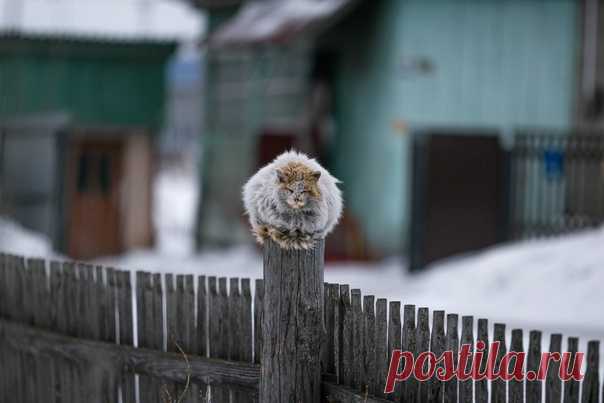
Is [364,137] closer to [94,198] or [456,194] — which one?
[456,194]

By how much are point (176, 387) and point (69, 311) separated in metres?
1.10

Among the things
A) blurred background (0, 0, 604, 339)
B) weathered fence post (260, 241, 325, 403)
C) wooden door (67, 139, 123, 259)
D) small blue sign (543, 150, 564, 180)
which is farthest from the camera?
wooden door (67, 139, 123, 259)

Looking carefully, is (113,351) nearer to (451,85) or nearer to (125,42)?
(451,85)

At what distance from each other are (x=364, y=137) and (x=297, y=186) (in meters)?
11.0

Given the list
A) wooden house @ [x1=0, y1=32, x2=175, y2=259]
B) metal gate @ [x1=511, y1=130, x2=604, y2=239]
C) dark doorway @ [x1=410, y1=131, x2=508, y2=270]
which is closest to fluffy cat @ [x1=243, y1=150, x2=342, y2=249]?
dark doorway @ [x1=410, y1=131, x2=508, y2=270]

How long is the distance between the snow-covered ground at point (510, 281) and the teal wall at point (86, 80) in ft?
11.9

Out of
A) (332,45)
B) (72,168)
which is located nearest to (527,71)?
(332,45)

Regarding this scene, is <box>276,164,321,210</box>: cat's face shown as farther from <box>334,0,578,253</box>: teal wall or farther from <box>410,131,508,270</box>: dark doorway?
<box>334,0,578,253</box>: teal wall

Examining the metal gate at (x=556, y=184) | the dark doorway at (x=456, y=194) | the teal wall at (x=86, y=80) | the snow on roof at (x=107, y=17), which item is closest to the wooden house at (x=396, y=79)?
the dark doorway at (x=456, y=194)

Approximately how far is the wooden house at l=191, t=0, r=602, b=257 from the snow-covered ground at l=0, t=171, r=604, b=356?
131 cm

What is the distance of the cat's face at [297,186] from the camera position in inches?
180

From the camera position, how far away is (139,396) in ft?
18.2

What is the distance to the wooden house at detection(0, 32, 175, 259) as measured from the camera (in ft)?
57.1

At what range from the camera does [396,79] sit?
575 inches
